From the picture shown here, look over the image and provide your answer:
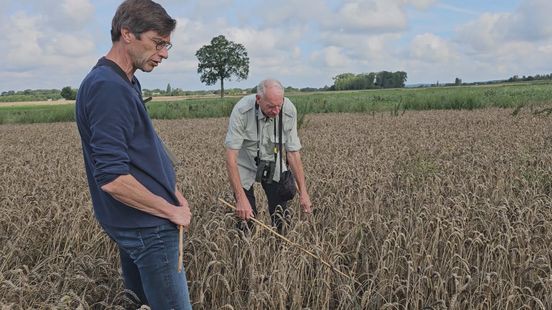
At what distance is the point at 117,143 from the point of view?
1.99 m

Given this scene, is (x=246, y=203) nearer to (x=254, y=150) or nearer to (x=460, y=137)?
(x=254, y=150)

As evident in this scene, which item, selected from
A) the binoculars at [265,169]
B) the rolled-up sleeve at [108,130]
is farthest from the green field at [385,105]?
the rolled-up sleeve at [108,130]

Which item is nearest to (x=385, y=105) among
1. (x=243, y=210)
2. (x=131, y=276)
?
(x=243, y=210)

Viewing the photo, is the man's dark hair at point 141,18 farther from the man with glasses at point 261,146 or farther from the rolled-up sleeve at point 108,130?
the man with glasses at point 261,146

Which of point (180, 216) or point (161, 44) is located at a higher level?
point (161, 44)

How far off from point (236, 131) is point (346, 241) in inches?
51.5

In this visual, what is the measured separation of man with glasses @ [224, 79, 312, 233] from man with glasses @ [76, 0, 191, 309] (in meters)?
1.74

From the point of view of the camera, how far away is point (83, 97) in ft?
6.83

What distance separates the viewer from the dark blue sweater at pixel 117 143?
1984mm

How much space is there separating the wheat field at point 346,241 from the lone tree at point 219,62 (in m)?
72.4

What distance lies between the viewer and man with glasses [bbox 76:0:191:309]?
199 centimetres

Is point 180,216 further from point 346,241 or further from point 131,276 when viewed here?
point 346,241

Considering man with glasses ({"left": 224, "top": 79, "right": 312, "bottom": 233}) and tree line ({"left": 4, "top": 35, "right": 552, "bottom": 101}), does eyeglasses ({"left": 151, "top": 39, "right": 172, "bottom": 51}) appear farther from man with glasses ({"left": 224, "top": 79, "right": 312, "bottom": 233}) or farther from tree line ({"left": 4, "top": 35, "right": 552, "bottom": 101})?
tree line ({"left": 4, "top": 35, "right": 552, "bottom": 101})

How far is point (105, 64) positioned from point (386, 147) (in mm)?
8251
